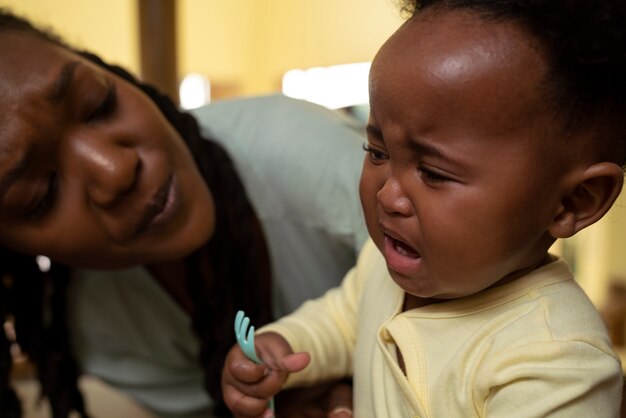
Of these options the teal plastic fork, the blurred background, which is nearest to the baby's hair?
the teal plastic fork

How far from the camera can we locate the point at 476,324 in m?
0.67

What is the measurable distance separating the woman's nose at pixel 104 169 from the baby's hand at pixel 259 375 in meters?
0.26

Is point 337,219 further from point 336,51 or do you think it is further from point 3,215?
point 336,51

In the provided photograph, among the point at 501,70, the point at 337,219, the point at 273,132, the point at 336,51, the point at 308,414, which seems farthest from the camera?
the point at 336,51

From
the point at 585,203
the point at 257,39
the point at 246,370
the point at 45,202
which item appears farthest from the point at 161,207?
the point at 257,39

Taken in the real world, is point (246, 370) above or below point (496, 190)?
below

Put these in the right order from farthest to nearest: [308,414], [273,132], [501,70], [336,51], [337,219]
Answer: [336,51]
[273,132]
[337,219]
[308,414]
[501,70]

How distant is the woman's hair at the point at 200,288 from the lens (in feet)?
3.67

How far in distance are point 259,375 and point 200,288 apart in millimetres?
400

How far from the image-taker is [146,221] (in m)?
0.95

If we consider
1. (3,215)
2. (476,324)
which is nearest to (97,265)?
(3,215)

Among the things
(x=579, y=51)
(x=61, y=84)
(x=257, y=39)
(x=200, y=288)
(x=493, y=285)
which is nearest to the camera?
(x=579, y=51)

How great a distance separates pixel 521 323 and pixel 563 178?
0.13 meters

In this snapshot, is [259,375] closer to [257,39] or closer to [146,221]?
[146,221]
